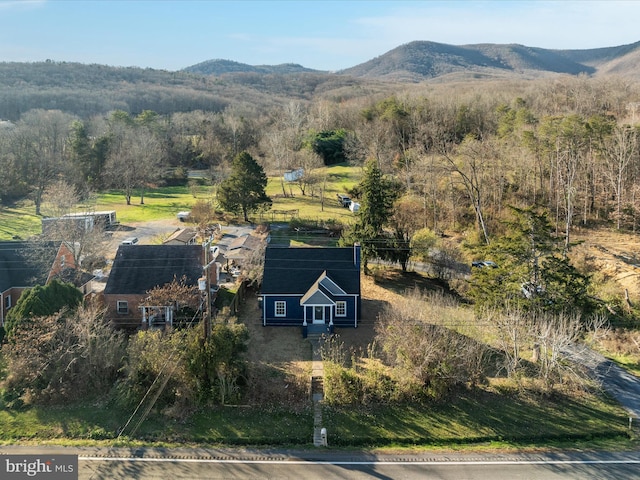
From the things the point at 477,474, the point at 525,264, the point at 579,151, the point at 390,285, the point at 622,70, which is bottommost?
the point at 477,474

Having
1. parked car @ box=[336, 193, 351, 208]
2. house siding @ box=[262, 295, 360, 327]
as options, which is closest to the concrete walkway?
house siding @ box=[262, 295, 360, 327]

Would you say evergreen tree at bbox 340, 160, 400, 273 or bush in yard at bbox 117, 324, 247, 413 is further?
evergreen tree at bbox 340, 160, 400, 273

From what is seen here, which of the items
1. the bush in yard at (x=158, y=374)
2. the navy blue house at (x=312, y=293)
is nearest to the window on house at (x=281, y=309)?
the navy blue house at (x=312, y=293)

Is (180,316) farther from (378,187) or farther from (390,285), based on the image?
(378,187)

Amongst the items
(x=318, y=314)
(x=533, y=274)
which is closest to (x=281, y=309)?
(x=318, y=314)

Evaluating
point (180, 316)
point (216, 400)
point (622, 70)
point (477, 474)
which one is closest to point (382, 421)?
point (477, 474)

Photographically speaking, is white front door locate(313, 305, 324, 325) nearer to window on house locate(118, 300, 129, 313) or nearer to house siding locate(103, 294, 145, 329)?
house siding locate(103, 294, 145, 329)
